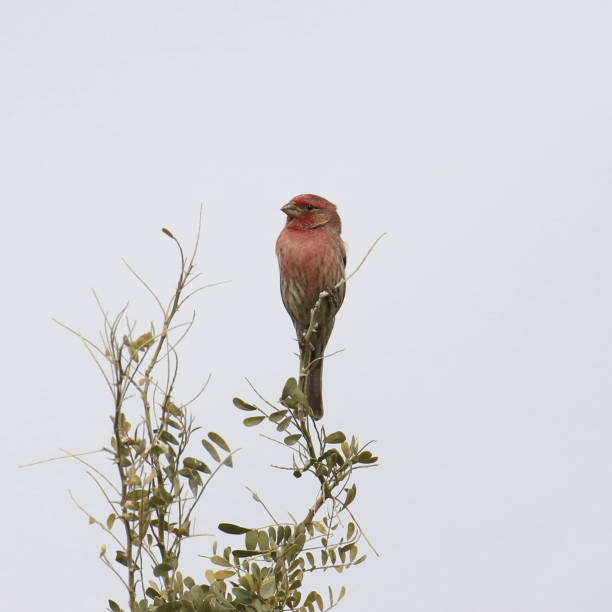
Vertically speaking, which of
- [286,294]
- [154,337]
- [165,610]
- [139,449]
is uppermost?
[286,294]

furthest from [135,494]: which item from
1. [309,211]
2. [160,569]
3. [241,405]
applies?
[309,211]

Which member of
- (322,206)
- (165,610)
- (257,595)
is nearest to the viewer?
(165,610)

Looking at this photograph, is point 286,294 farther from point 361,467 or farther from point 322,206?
point 361,467

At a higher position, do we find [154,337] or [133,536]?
[154,337]

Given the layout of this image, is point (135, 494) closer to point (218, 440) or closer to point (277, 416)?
point (218, 440)

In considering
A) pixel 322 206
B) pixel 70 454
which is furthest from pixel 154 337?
pixel 322 206

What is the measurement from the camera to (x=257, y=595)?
4.06 meters

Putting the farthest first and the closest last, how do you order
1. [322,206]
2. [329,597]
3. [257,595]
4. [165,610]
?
1. [322,206]
2. [329,597]
3. [257,595]
4. [165,610]

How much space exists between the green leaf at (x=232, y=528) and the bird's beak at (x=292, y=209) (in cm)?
411

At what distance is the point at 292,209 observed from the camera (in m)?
8.20

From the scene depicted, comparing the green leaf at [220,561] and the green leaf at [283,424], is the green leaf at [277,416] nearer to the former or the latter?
the green leaf at [283,424]

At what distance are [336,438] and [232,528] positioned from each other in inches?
25.8

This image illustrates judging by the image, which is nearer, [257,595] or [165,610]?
[165,610]

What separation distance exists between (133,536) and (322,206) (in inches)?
184
